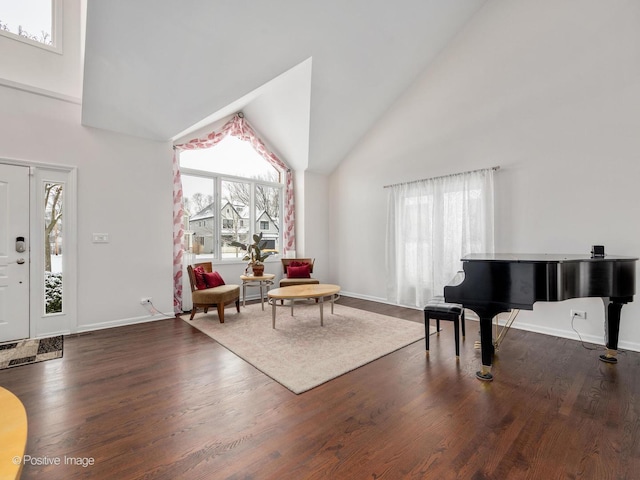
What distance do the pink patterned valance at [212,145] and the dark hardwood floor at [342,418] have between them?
6.69ft

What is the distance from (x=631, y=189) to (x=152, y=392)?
4967mm

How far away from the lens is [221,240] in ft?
18.7

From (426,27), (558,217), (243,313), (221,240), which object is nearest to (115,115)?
(221,240)

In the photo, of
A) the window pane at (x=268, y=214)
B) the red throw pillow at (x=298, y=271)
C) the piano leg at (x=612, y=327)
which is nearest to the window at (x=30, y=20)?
the window pane at (x=268, y=214)

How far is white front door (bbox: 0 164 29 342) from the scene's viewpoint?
350 cm

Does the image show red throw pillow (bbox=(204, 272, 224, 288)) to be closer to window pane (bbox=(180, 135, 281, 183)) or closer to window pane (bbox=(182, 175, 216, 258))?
window pane (bbox=(182, 175, 216, 258))

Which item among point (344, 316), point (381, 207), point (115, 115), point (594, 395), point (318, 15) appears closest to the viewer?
point (594, 395)

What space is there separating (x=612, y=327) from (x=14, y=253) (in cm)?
648

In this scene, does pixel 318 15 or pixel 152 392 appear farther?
pixel 318 15

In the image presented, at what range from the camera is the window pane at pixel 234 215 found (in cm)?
576

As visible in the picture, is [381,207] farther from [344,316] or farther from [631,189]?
[631,189]

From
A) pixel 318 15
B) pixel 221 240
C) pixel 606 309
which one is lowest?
pixel 606 309

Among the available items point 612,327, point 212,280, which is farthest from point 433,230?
point 212,280

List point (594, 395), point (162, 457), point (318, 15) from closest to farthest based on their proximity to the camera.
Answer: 1. point (162, 457)
2. point (594, 395)
3. point (318, 15)
